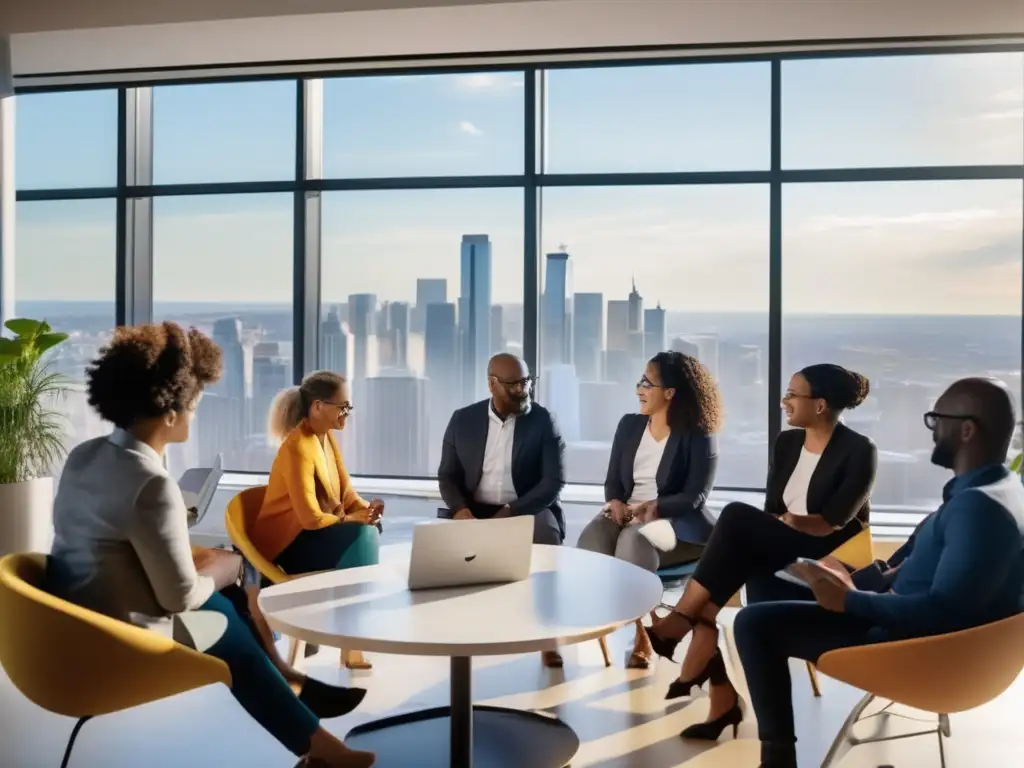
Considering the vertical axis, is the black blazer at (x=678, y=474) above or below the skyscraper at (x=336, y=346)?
below

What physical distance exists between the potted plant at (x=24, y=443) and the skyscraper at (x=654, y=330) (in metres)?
3.18

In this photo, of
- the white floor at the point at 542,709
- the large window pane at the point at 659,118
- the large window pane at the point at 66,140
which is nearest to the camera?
the white floor at the point at 542,709

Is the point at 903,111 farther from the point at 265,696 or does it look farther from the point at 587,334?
the point at 265,696

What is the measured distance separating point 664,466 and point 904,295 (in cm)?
201

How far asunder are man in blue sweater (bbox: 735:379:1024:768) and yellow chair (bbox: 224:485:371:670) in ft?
5.80

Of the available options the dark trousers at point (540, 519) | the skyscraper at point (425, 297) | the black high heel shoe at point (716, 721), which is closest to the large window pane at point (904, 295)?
the dark trousers at point (540, 519)

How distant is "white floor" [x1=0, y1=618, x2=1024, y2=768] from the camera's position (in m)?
3.21

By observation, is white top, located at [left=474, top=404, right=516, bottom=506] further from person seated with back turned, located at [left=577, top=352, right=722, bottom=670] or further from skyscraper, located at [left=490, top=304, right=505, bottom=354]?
skyscraper, located at [left=490, top=304, right=505, bottom=354]

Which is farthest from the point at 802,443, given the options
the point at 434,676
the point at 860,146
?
the point at 860,146

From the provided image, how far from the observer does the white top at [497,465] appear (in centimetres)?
453

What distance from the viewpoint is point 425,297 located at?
Answer: 19.3ft

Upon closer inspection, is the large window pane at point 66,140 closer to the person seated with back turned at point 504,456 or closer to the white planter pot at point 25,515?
the white planter pot at point 25,515

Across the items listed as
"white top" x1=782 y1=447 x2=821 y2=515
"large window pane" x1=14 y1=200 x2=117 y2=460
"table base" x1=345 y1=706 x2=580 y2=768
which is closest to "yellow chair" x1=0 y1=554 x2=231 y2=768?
"table base" x1=345 y1=706 x2=580 y2=768

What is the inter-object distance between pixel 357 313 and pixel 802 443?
3.03m
